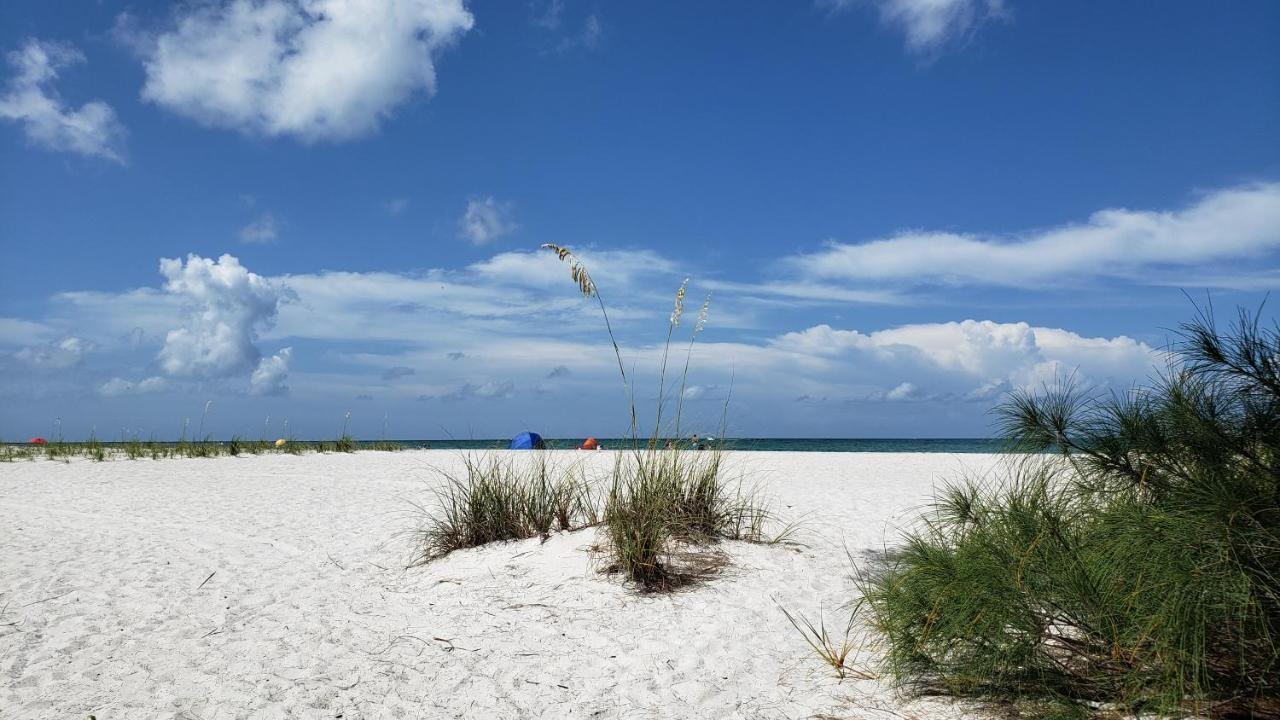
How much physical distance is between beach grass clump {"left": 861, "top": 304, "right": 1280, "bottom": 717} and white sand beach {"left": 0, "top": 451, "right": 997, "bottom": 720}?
403 millimetres

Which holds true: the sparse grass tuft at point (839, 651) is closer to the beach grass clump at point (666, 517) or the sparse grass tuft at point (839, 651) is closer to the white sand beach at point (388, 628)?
the white sand beach at point (388, 628)

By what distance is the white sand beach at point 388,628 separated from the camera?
12.0ft

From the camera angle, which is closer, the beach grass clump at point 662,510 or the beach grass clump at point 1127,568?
the beach grass clump at point 1127,568

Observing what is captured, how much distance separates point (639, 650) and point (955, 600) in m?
1.95

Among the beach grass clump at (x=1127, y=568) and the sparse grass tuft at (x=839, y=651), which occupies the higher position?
the beach grass clump at (x=1127, y=568)

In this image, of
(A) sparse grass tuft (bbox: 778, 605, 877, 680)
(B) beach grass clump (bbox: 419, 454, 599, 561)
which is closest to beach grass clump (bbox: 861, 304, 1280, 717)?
(A) sparse grass tuft (bbox: 778, 605, 877, 680)

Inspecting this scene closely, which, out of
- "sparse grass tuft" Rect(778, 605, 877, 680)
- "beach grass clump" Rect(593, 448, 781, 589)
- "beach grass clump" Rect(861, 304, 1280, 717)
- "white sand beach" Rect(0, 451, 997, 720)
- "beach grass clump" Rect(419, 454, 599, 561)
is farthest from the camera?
"beach grass clump" Rect(419, 454, 599, 561)

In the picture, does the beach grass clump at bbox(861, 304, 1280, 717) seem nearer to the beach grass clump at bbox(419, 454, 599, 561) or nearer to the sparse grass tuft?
the sparse grass tuft

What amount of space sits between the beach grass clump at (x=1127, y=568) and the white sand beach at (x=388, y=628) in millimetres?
403

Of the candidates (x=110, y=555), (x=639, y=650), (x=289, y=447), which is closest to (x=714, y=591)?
(x=639, y=650)

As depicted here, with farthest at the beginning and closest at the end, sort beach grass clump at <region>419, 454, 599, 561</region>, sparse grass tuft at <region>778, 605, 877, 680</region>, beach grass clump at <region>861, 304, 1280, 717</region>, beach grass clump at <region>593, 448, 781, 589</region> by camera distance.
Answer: beach grass clump at <region>419, 454, 599, 561</region> → beach grass clump at <region>593, 448, 781, 589</region> → sparse grass tuft at <region>778, 605, 877, 680</region> → beach grass clump at <region>861, 304, 1280, 717</region>

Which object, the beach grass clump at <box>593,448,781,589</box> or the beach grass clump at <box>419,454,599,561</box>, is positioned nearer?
the beach grass clump at <box>593,448,781,589</box>

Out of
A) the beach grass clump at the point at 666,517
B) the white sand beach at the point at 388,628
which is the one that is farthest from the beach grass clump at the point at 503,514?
the beach grass clump at the point at 666,517

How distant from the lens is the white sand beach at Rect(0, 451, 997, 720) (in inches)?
144
